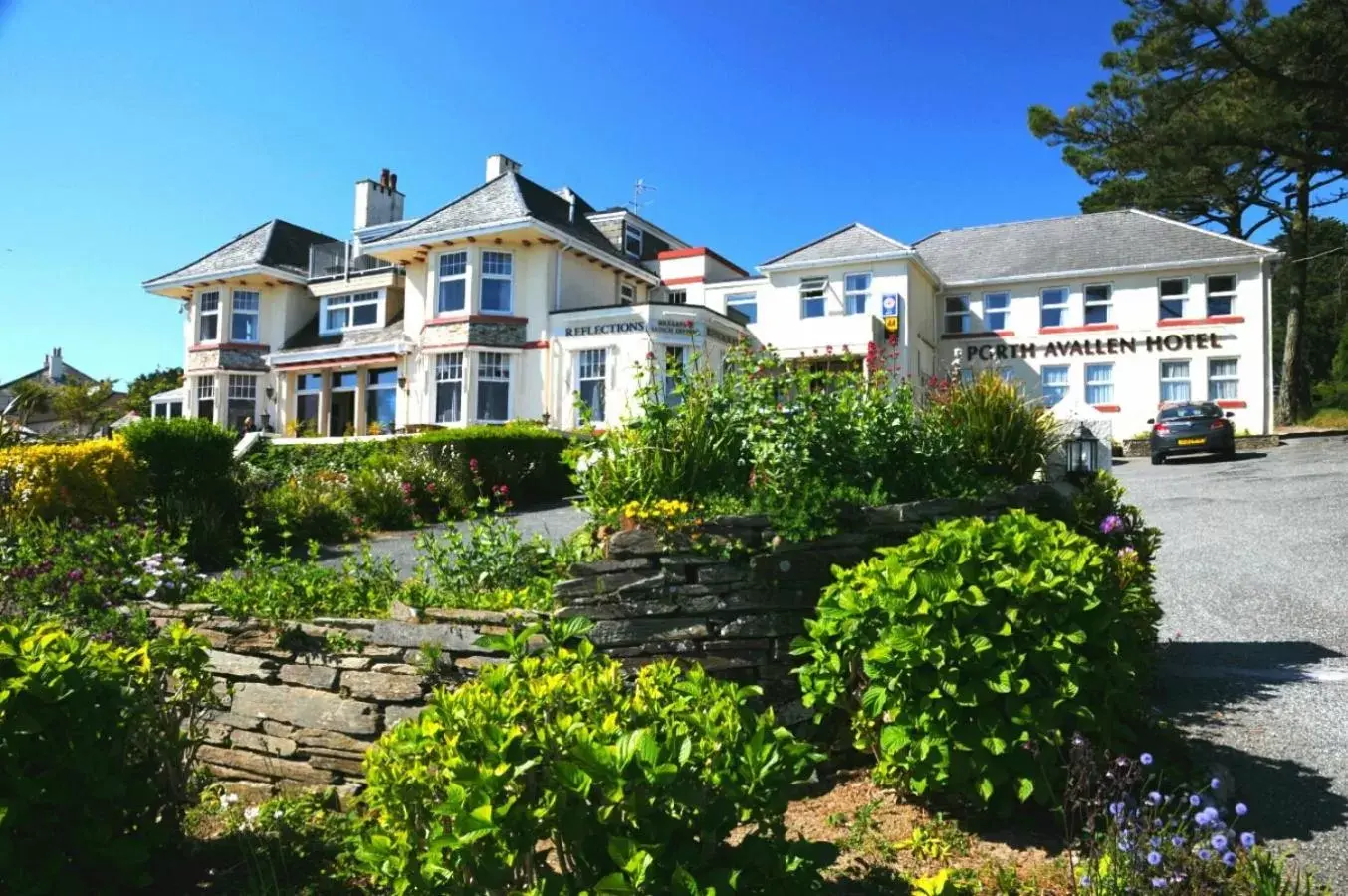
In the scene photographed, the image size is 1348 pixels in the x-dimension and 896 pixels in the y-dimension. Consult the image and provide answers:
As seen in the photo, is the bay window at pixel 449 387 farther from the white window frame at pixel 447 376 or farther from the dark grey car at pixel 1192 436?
the dark grey car at pixel 1192 436

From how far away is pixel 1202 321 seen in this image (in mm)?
27078

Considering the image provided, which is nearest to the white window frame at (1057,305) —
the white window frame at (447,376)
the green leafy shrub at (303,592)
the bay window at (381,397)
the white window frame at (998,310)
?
the white window frame at (998,310)

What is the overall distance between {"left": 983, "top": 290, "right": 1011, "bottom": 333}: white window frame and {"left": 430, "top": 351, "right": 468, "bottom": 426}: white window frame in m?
17.6

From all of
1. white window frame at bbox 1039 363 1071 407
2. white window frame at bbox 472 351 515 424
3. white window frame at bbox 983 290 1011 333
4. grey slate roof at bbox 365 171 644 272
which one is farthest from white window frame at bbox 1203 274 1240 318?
white window frame at bbox 472 351 515 424

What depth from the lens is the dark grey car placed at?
21.0 meters

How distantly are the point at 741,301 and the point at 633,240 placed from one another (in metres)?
4.30

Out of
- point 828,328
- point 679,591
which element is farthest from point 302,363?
point 679,591

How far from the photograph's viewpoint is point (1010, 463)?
7195 mm

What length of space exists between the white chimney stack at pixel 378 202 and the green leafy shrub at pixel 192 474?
23.9 metres

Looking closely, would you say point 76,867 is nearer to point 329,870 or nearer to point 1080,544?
point 329,870

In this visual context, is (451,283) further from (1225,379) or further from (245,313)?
(1225,379)

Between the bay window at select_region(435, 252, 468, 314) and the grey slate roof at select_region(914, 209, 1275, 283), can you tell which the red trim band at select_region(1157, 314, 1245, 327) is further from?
the bay window at select_region(435, 252, 468, 314)

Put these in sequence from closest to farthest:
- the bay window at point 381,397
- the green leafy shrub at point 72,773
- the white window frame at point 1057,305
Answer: the green leafy shrub at point 72,773 → the bay window at point 381,397 → the white window frame at point 1057,305

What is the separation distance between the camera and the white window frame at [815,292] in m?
28.0
